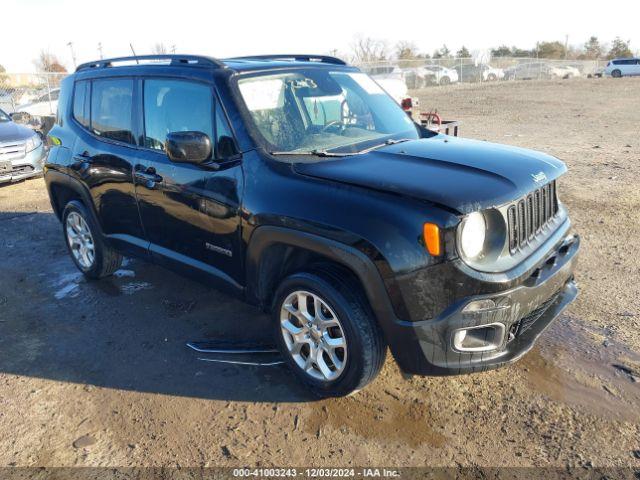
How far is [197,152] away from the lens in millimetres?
3357

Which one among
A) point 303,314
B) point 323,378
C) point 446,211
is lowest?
point 323,378

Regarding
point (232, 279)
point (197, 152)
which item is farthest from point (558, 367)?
point (197, 152)

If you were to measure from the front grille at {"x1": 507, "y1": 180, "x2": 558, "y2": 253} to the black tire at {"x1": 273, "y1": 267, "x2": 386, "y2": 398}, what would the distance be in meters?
0.88

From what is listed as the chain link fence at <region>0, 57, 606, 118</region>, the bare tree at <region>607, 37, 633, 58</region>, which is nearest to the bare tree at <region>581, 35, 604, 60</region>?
the bare tree at <region>607, 37, 633, 58</region>

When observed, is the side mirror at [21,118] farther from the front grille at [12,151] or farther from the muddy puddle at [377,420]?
the muddy puddle at [377,420]

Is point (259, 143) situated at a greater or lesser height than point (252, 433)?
greater

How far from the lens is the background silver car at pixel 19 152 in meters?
9.56

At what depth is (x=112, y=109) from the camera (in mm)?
4457

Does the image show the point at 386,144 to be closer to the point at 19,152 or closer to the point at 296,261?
the point at 296,261

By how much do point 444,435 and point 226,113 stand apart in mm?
2407

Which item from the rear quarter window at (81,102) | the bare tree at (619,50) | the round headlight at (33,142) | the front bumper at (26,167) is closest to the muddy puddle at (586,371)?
the rear quarter window at (81,102)

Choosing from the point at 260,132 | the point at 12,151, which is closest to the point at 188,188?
the point at 260,132

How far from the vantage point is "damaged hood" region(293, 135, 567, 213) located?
2.73m

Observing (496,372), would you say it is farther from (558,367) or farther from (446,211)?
(446,211)
